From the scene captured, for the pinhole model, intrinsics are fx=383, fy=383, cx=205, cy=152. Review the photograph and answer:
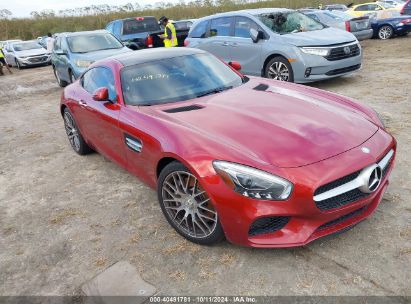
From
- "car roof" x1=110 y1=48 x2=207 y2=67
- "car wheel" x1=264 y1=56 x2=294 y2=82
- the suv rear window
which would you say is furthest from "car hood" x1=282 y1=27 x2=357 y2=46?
the suv rear window

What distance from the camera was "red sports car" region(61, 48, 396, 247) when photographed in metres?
2.62

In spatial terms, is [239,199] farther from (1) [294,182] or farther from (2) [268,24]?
(2) [268,24]

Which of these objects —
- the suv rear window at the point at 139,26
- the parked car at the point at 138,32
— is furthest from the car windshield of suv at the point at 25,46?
the suv rear window at the point at 139,26

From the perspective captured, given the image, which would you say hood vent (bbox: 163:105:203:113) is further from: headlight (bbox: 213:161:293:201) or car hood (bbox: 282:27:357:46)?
car hood (bbox: 282:27:357:46)

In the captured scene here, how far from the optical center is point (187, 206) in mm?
3119

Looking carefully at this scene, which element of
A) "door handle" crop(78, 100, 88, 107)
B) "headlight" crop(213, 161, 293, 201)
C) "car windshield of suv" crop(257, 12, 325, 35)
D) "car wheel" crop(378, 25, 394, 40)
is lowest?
"car wheel" crop(378, 25, 394, 40)

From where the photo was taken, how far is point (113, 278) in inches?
114

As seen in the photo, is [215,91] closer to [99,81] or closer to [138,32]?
[99,81]

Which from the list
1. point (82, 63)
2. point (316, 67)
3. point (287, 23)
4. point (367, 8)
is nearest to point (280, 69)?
point (316, 67)

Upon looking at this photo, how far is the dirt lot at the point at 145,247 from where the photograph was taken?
266 centimetres

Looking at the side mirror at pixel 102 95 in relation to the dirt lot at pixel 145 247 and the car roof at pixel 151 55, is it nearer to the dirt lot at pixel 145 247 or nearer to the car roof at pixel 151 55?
the car roof at pixel 151 55

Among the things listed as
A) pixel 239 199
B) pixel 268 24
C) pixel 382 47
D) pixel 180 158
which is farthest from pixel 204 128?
pixel 382 47

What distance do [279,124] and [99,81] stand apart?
2441 mm

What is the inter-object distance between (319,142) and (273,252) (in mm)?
905
